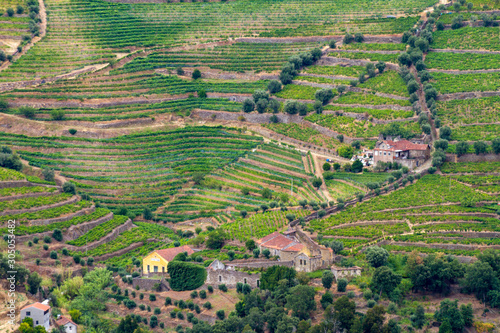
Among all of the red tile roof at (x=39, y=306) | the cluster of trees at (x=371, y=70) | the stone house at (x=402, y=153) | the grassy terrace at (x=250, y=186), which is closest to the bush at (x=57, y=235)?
the grassy terrace at (x=250, y=186)

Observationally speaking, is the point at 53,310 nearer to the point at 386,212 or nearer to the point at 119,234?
the point at 119,234

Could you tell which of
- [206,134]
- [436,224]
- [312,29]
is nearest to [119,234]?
[206,134]

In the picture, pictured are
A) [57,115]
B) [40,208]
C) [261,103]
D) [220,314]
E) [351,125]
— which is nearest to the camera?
[220,314]

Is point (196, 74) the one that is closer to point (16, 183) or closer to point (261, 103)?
point (261, 103)

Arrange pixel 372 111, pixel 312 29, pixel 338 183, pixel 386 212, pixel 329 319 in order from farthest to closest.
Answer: pixel 312 29, pixel 372 111, pixel 338 183, pixel 386 212, pixel 329 319

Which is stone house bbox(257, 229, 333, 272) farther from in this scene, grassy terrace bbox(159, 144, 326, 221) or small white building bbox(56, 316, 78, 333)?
small white building bbox(56, 316, 78, 333)

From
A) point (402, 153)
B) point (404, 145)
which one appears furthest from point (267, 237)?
point (404, 145)

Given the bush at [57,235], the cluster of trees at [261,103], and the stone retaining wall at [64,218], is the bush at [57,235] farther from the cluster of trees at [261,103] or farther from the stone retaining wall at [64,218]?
the cluster of trees at [261,103]

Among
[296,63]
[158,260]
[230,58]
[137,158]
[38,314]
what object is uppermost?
[230,58]

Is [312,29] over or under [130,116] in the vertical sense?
over
